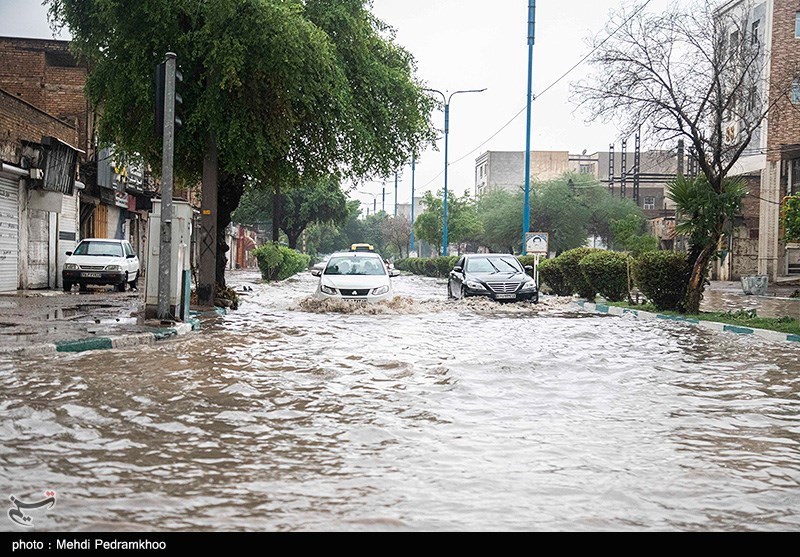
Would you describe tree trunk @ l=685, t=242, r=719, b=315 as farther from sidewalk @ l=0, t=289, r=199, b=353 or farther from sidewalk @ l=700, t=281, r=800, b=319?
sidewalk @ l=0, t=289, r=199, b=353

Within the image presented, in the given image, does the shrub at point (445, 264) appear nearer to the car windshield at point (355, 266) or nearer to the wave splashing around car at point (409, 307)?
the wave splashing around car at point (409, 307)

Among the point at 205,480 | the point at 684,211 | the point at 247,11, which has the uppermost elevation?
the point at 247,11

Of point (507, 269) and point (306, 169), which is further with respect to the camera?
point (507, 269)

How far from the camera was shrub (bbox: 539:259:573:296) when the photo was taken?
91.6 ft

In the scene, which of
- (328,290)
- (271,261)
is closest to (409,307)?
(328,290)

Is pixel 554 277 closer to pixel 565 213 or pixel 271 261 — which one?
pixel 271 261

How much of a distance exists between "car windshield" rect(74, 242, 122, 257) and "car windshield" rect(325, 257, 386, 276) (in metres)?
8.44

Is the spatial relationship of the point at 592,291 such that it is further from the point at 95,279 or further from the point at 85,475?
the point at 85,475

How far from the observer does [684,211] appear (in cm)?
1866

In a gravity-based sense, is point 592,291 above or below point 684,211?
below

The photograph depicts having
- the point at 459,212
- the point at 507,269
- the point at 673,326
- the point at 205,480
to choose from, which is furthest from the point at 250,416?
the point at 459,212

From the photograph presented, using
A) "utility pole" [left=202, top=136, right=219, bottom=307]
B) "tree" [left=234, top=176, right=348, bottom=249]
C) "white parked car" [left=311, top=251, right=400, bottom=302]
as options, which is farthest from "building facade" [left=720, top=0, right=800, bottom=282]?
"tree" [left=234, top=176, right=348, bottom=249]

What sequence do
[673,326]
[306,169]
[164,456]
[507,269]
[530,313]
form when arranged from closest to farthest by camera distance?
1. [164,456]
2. [673,326]
3. [530,313]
4. [306,169]
5. [507,269]

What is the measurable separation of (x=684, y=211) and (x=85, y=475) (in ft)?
52.8
